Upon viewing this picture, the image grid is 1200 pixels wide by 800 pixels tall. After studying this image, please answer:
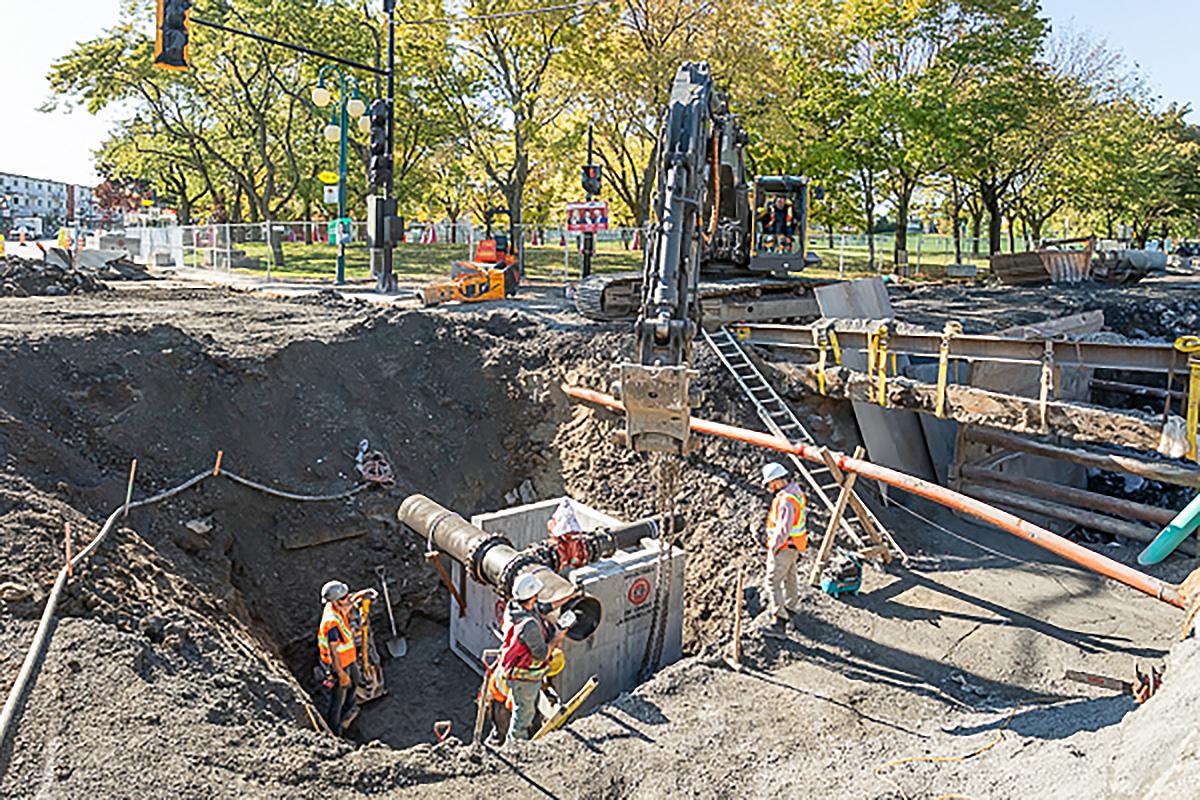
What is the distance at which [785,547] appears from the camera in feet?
28.8

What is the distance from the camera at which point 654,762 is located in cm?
679

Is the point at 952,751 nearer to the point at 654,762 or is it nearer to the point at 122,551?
the point at 654,762

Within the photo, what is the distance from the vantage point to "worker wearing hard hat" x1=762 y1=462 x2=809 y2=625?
A: 28.8 feet

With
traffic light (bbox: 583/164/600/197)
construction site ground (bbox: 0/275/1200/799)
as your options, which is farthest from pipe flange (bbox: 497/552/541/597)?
traffic light (bbox: 583/164/600/197)

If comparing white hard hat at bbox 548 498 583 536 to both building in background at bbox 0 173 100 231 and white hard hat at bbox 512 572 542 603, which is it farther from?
building in background at bbox 0 173 100 231

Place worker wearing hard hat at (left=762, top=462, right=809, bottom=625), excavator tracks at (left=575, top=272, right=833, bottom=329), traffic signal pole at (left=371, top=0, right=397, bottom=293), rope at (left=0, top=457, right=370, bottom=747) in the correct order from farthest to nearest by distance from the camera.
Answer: traffic signal pole at (left=371, top=0, right=397, bottom=293)
excavator tracks at (left=575, top=272, right=833, bottom=329)
worker wearing hard hat at (left=762, top=462, right=809, bottom=625)
rope at (left=0, top=457, right=370, bottom=747)

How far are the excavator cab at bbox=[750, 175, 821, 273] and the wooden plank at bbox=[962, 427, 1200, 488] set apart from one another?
5425 millimetres

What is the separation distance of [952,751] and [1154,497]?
9.85m

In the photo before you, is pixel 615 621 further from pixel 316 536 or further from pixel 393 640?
pixel 316 536

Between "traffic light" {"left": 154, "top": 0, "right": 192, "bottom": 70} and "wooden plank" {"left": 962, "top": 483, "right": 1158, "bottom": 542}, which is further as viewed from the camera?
"traffic light" {"left": 154, "top": 0, "right": 192, "bottom": 70}

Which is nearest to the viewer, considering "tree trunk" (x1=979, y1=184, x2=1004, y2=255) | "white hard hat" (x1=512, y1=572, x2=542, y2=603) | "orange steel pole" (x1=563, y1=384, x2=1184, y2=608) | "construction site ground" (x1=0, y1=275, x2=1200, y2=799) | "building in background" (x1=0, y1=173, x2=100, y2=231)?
"construction site ground" (x1=0, y1=275, x2=1200, y2=799)

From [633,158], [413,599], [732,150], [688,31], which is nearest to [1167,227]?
[633,158]

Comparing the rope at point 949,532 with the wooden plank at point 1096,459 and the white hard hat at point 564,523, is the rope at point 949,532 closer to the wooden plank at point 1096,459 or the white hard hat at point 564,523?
the wooden plank at point 1096,459

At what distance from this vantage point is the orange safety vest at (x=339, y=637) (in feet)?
30.5
